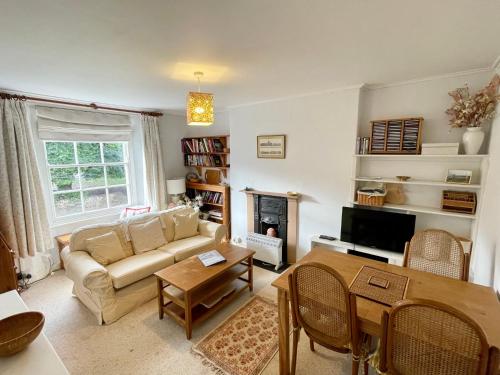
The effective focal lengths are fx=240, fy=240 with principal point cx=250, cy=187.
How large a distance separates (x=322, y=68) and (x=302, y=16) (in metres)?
0.92

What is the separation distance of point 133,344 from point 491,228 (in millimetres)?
3077

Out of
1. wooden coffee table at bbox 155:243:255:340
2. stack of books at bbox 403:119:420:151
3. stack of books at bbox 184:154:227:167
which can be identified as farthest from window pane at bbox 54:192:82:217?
stack of books at bbox 403:119:420:151

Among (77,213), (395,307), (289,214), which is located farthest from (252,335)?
(77,213)

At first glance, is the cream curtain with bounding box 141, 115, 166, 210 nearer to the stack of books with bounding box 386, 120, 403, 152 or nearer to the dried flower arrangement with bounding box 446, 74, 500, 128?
the stack of books with bounding box 386, 120, 403, 152

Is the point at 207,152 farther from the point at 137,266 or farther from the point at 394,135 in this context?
the point at 394,135

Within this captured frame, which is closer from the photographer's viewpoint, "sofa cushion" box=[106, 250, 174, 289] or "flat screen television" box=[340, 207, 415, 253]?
"sofa cushion" box=[106, 250, 174, 289]

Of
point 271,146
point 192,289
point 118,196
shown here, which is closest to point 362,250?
point 271,146

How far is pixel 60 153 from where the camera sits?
3467 millimetres

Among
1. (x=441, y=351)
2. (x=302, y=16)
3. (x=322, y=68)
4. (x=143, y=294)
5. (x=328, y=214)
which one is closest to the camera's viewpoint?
(x=441, y=351)

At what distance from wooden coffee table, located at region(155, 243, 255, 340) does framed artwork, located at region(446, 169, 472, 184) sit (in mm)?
2257

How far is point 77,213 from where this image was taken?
3.68 meters

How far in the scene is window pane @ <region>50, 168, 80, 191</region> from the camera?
3.43m

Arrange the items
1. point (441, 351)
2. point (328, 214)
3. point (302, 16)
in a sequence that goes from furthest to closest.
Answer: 1. point (328, 214)
2. point (302, 16)
3. point (441, 351)

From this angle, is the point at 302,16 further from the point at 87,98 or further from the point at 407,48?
the point at 87,98
